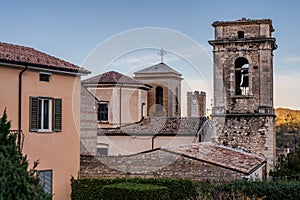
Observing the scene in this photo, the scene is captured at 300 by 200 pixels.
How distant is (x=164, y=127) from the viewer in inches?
1079

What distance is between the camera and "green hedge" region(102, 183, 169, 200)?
16.0 metres

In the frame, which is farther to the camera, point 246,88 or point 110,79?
point 110,79

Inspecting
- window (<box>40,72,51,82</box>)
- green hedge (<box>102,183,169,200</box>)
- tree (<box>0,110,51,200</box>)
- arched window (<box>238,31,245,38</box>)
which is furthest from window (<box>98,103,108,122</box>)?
tree (<box>0,110,51,200</box>)

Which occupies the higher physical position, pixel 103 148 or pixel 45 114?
pixel 45 114

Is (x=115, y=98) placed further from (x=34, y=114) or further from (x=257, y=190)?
(x=257, y=190)

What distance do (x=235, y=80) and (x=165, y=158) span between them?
8.18 m

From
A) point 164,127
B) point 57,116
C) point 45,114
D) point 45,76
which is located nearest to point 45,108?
point 45,114

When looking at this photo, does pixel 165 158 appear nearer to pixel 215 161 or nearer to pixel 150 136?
pixel 215 161

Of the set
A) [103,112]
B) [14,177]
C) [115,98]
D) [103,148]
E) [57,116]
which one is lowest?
[103,148]

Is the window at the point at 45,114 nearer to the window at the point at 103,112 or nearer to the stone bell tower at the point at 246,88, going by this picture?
the stone bell tower at the point at 246,88

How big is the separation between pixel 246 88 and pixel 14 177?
20702 millimetres

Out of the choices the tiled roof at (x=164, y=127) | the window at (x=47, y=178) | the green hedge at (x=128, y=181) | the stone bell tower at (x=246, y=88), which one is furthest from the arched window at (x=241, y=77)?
the window at (x=47, y=178)

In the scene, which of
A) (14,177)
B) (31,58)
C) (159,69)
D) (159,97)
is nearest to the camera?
(14,177)

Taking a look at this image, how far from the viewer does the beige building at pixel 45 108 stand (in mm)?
17672
